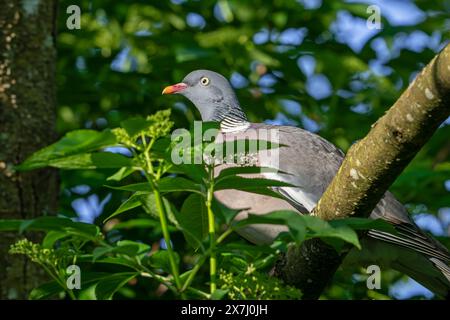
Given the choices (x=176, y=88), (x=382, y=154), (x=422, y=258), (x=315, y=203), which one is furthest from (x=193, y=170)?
(x=176, y=88)

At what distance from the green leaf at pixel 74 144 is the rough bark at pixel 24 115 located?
1.91m

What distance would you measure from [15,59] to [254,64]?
200cm

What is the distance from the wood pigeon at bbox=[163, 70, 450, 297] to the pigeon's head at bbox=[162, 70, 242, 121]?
39cm

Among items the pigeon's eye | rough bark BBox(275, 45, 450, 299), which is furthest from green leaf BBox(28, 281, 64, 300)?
the pigeon's eye

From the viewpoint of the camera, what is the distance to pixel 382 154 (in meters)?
2.46

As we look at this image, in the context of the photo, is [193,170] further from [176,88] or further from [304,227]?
[176,88]

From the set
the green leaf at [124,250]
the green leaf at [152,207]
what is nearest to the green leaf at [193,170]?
the green leaf at [152,207]

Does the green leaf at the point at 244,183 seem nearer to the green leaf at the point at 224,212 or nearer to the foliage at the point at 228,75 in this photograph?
the green leaf at the point at 224,212

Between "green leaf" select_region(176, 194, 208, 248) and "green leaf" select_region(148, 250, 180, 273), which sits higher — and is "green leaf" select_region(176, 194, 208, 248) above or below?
above

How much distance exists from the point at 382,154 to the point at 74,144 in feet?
3.09

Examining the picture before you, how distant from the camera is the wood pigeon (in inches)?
154

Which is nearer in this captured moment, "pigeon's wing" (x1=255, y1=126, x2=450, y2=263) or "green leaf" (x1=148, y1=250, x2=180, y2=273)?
"green leaf" (x1=148, y1=250, x2=180, y2=273)

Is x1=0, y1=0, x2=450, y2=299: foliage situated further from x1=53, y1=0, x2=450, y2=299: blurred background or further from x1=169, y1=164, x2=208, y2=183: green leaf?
x1=169, y1=164, x2=208, y2=183: green leaf
